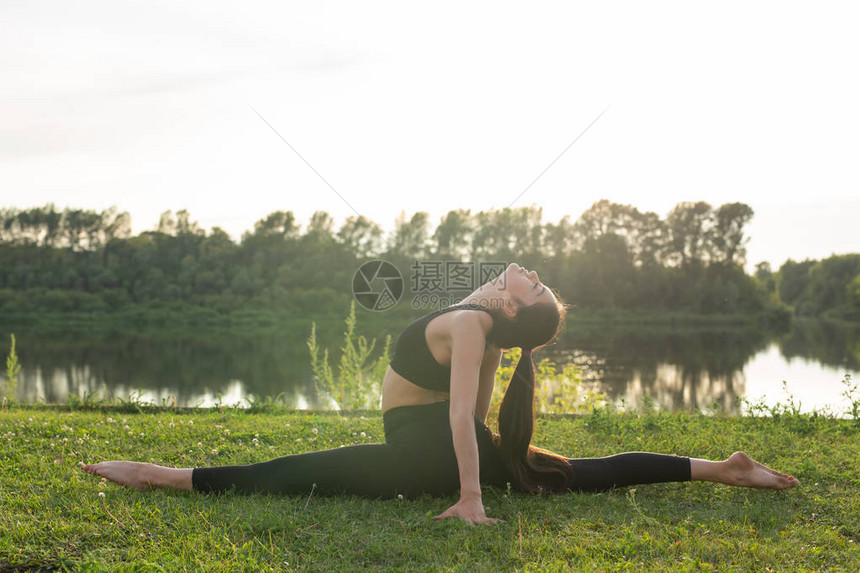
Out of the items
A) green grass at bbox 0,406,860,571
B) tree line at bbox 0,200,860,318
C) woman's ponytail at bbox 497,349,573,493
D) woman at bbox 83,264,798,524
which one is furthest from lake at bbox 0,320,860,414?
woman's ponytail at bbox 497,349,573,493

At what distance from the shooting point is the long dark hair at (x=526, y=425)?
3.09 metres

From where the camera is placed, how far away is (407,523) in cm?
269

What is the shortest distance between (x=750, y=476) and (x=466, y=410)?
1516 mm

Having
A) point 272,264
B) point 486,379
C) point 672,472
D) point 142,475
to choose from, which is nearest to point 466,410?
point 486,379

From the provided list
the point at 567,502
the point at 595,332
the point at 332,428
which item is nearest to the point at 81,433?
the point at 332,428

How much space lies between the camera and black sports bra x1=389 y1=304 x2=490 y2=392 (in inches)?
122

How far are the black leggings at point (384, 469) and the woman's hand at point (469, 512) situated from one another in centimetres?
30

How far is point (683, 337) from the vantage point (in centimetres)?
3294

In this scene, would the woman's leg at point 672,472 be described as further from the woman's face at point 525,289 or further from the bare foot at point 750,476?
the woman's face at point 525,289

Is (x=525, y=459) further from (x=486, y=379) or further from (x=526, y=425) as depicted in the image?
(x=486, y=379)

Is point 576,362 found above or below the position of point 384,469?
below

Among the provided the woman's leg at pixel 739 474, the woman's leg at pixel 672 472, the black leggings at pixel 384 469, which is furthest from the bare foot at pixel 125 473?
the woman's leg at pixel 739 474

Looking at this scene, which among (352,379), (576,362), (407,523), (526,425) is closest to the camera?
(407,523)

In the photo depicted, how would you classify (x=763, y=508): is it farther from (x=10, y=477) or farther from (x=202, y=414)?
(x=202, y=414)
